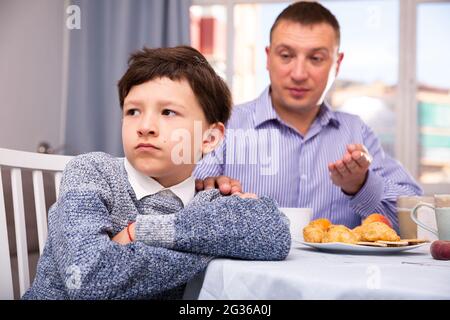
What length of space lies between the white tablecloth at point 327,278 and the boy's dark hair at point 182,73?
260 millimetres

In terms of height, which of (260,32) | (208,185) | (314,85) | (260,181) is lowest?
(260,181)

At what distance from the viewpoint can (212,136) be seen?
92 centimetres

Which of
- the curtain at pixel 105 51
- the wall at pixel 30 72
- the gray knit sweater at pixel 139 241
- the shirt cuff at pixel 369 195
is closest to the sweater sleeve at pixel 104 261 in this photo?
the gray knit sweater at pixel 139 241

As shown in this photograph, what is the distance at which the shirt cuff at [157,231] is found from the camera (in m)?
0.67

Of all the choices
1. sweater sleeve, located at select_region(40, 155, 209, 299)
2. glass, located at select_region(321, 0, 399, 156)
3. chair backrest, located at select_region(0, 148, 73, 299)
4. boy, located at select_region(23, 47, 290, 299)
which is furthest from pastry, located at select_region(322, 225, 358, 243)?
glass, located at select_region(321, 0, 399, 156)

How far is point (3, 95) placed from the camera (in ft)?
8.39

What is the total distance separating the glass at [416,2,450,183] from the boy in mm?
2187

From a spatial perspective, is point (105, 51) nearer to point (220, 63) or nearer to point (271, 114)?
point (220, 63)

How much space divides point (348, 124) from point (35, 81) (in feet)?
5.79

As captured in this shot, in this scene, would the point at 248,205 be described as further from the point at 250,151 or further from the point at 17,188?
the point at 250,151

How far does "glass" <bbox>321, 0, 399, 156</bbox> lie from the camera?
288 centimetres

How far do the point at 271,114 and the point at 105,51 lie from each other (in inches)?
66.3

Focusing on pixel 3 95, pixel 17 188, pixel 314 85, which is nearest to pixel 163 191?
pixel 17 188

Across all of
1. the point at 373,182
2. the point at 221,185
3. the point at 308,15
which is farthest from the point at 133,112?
the point at 308,15
